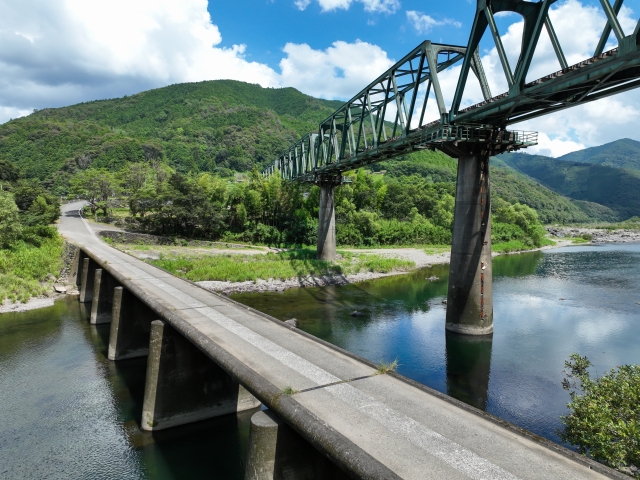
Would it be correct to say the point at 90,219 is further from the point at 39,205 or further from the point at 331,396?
the point at 331,396

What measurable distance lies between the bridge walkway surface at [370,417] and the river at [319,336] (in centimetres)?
418

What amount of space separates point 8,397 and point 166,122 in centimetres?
19388

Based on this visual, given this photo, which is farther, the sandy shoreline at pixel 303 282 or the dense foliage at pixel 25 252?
the dense foliage at pixel 25 252

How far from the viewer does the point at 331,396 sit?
28.7 ft

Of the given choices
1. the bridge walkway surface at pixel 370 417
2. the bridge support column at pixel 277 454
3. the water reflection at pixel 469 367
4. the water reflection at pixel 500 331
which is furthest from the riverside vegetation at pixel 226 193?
the bridge support column at pixel 277 454

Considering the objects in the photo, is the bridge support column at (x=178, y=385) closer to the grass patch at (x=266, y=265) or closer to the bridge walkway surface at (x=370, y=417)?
the bridge walkway surface at (x=370, y=417)

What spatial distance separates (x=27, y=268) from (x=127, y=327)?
2107 cm

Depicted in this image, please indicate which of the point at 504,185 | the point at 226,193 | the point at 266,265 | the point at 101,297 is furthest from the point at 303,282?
the point at 504,185

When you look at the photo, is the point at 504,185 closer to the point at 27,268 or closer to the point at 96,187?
the point at 96,187

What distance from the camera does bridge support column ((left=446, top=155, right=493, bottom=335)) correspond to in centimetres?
2431

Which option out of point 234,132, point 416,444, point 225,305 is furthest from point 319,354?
point 234,132

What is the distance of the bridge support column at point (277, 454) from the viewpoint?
822 centimetres

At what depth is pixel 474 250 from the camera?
24391 millimetres

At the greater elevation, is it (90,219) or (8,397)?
(90,219)
